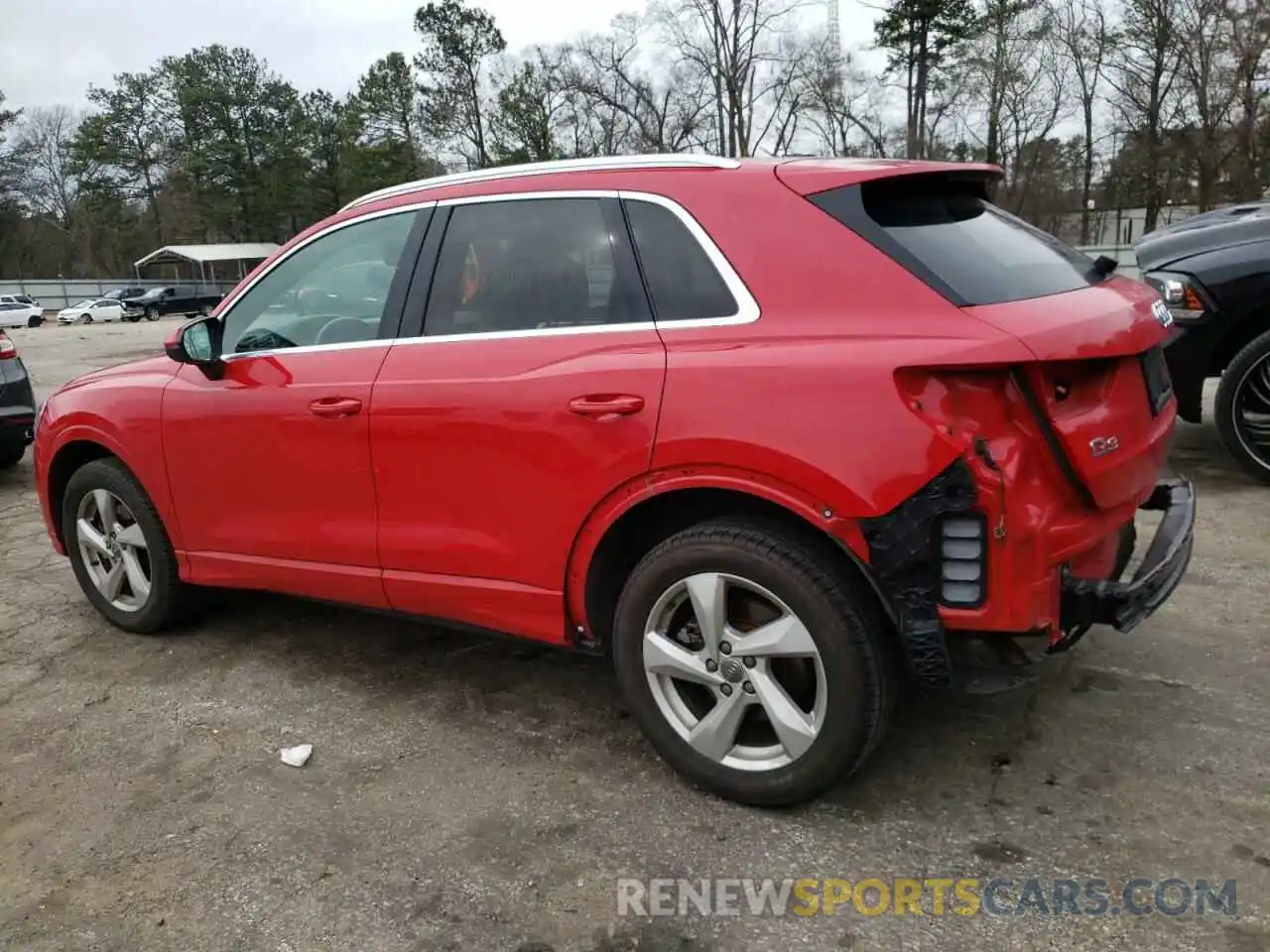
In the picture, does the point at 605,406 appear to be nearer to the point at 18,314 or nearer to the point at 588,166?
the point at 588,166

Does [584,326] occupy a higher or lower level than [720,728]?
higher

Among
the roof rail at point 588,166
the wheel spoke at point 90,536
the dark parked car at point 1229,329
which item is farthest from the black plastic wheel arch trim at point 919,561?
the dark parked car at point 1229,329

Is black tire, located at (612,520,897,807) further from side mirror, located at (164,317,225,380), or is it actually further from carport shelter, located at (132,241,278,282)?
carport shelter, located at (132,241,278,282)

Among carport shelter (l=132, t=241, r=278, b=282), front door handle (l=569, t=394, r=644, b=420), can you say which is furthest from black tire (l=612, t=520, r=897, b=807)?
carport shelter (l=132, t=241, r=278, b=282)

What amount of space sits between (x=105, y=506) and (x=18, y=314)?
4698 centimetres

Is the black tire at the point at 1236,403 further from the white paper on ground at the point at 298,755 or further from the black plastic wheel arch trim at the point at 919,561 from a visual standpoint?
the white paper on ground at the point at 298,755

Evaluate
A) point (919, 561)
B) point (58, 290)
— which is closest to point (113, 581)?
point (919, 561)

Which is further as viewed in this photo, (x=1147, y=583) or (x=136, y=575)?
(x=136, y=575)

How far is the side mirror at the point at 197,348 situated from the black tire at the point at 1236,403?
202 inches

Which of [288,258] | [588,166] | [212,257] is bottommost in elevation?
[288,258]

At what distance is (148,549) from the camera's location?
4.07m

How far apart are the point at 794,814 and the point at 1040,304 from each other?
1527 mm

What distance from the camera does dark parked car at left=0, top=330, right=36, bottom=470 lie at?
282 inches

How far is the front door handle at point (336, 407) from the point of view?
323 centimetres
